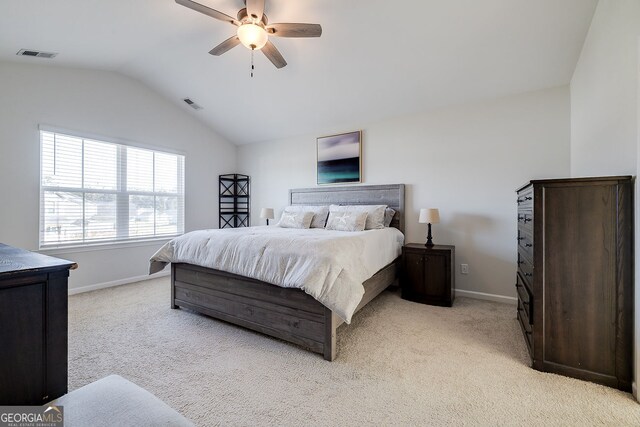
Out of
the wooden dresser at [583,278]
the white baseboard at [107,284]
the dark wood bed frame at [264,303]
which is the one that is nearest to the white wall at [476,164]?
the dark wood bed frame at [264,303]

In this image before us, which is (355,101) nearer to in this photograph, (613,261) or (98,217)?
(613,261)

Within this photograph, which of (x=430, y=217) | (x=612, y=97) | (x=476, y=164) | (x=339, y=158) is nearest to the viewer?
(x=612, y=97)

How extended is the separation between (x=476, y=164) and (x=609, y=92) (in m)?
1.54

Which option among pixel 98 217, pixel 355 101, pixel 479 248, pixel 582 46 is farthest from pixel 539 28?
pixel 98 217

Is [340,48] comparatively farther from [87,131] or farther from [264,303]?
[87,131]

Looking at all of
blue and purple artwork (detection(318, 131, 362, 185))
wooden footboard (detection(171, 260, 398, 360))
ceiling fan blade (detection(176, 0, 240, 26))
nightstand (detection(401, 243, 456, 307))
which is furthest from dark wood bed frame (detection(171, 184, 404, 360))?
ceiling fan blade (detection(176, 0, 240, 26))

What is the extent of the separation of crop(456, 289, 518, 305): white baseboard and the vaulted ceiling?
2408 mm

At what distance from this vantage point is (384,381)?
1.83 m

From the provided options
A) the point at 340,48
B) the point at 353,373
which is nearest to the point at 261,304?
the point at 353,373

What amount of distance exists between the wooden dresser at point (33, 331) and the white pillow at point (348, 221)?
2823mm

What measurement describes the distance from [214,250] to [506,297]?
3.36 m

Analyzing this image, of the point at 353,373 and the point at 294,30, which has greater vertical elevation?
the point at 294,30

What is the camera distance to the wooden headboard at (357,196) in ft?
13.0

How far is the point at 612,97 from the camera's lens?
191cm
